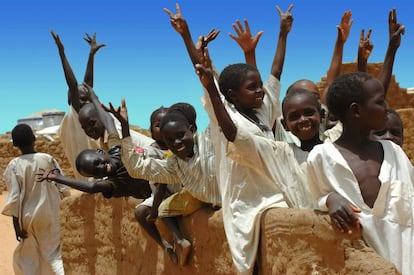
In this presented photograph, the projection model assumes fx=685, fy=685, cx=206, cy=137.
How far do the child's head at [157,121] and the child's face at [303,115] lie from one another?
1653 millimetres

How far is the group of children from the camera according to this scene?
279 centimetres

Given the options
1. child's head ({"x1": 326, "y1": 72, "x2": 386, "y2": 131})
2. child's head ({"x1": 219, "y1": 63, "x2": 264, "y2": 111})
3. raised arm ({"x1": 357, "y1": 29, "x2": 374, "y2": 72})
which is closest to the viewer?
child's head ({"x1": 326, "y1": 72, "x2": 386, "y2": 131})

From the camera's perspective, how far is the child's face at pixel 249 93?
3.84 meters

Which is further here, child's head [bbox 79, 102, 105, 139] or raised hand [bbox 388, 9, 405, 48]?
child's head [bbox 79, 102, 105, 139]

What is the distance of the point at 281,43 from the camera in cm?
468

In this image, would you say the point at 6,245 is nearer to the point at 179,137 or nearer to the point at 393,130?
the point at 179,137

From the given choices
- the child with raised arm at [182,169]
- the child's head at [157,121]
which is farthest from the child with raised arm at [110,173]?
the child with raised arm at [182,169]

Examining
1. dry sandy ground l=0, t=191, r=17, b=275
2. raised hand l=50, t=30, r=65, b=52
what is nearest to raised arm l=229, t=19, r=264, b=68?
raised hand l=50, t=30, r=65, b=52

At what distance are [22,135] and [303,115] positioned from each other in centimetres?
426

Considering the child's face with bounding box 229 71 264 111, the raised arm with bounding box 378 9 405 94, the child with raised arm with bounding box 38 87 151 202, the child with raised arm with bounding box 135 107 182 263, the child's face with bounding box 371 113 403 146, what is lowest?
the child with raised arm with bounding box 135 107 182 263

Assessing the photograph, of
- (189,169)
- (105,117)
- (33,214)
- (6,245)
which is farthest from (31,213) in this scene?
(6,245)

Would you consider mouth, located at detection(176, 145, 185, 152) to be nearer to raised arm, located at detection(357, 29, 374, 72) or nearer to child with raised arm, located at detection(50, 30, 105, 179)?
raised arm, located at detection(357, 29, 374, 72)

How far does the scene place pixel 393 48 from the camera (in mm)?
4355

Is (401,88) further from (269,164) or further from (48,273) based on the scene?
(269,164)
